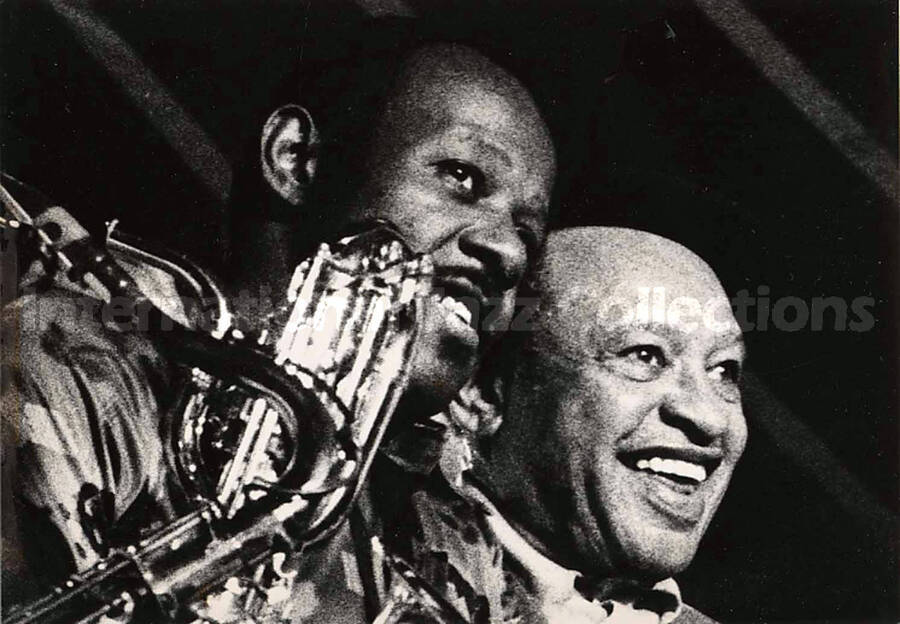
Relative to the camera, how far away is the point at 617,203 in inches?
132

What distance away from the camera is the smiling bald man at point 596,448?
3.24 m

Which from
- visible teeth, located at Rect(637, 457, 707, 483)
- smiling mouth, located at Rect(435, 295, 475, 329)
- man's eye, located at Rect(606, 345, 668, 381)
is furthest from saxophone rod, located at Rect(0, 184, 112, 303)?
visible teeth, located at Rect(637, 457, 707, 483)

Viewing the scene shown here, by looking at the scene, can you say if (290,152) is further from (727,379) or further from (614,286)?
(727,379)

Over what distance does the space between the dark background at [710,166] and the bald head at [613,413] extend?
118mm

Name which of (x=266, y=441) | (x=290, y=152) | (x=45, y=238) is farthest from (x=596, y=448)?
(x=45, y=238)

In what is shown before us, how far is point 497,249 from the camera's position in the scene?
3230 millimetres

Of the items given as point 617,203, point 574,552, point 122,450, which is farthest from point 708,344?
point 122,450

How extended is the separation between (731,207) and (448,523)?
123 cm

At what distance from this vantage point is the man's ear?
320 cm

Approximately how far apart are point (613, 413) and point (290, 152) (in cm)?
115

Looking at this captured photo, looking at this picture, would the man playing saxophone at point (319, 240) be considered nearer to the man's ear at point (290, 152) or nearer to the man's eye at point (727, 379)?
the man's ear at point (290, 152)

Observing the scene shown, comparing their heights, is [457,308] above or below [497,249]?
below

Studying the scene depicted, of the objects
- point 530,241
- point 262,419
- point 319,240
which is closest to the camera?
point 262,419

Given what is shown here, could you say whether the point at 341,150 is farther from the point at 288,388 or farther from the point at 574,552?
the point at 574,552
